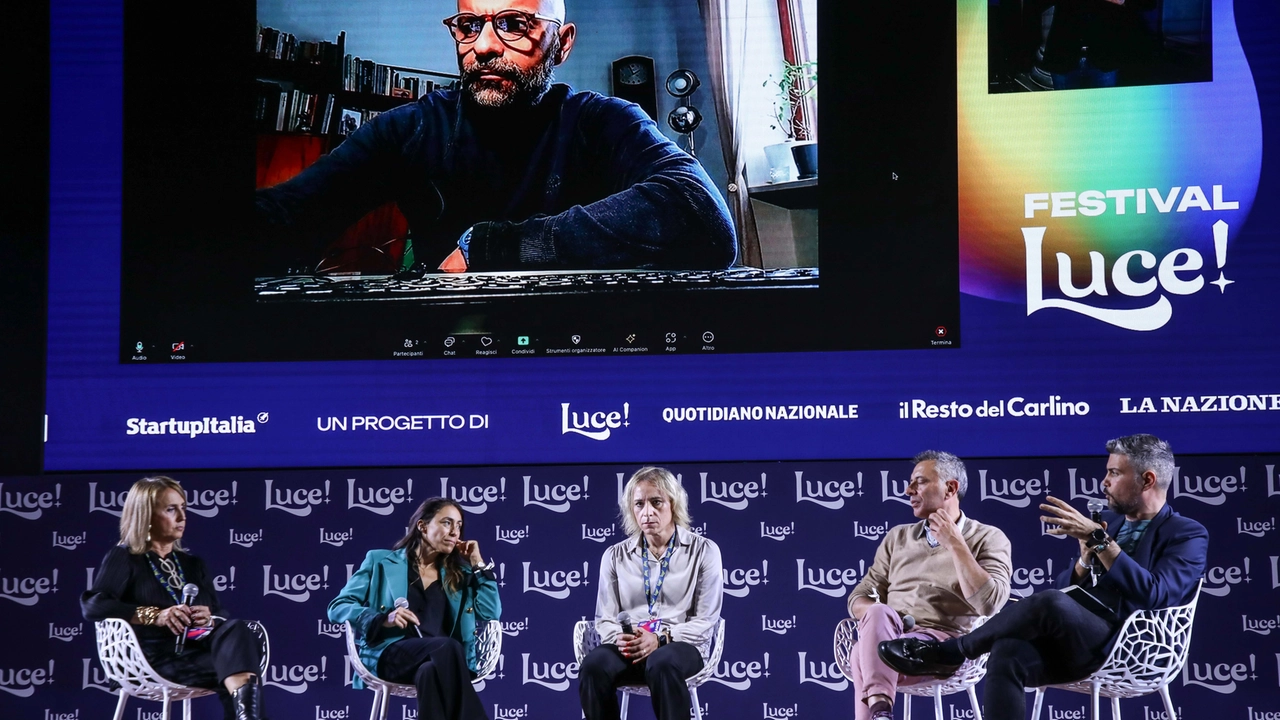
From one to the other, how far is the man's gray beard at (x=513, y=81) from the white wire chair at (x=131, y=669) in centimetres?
235

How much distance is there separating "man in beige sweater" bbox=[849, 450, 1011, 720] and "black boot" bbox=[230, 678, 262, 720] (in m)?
1.93

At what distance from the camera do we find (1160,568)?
12.9 feet

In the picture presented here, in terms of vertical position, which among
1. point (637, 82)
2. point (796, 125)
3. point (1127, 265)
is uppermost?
point (637, 82)

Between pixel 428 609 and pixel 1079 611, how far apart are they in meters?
2.12

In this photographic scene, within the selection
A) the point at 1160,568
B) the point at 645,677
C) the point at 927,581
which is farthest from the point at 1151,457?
the point at 645,677

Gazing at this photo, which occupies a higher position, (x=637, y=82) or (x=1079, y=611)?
(x=637, y=82)

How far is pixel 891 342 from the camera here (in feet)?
17.3

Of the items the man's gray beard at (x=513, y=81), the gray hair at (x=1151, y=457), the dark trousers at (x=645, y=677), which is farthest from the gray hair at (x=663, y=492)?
the man's gray beard at (x=513, y=81)

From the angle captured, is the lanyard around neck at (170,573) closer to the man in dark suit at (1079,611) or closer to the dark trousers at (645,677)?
the dark trousers at (645,677)

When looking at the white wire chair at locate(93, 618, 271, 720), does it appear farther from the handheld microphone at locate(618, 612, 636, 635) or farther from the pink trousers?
the pink trousers

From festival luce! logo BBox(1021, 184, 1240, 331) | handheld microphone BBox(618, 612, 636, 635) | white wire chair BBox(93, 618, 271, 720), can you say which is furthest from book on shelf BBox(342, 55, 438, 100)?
festival luce! logo BBox(1021, 184, 1240, 331)

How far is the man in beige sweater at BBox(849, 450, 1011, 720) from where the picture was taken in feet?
13.8

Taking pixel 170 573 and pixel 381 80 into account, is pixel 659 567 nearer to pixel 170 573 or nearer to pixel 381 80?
pixel 170 573

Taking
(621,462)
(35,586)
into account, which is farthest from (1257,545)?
(35,586)
